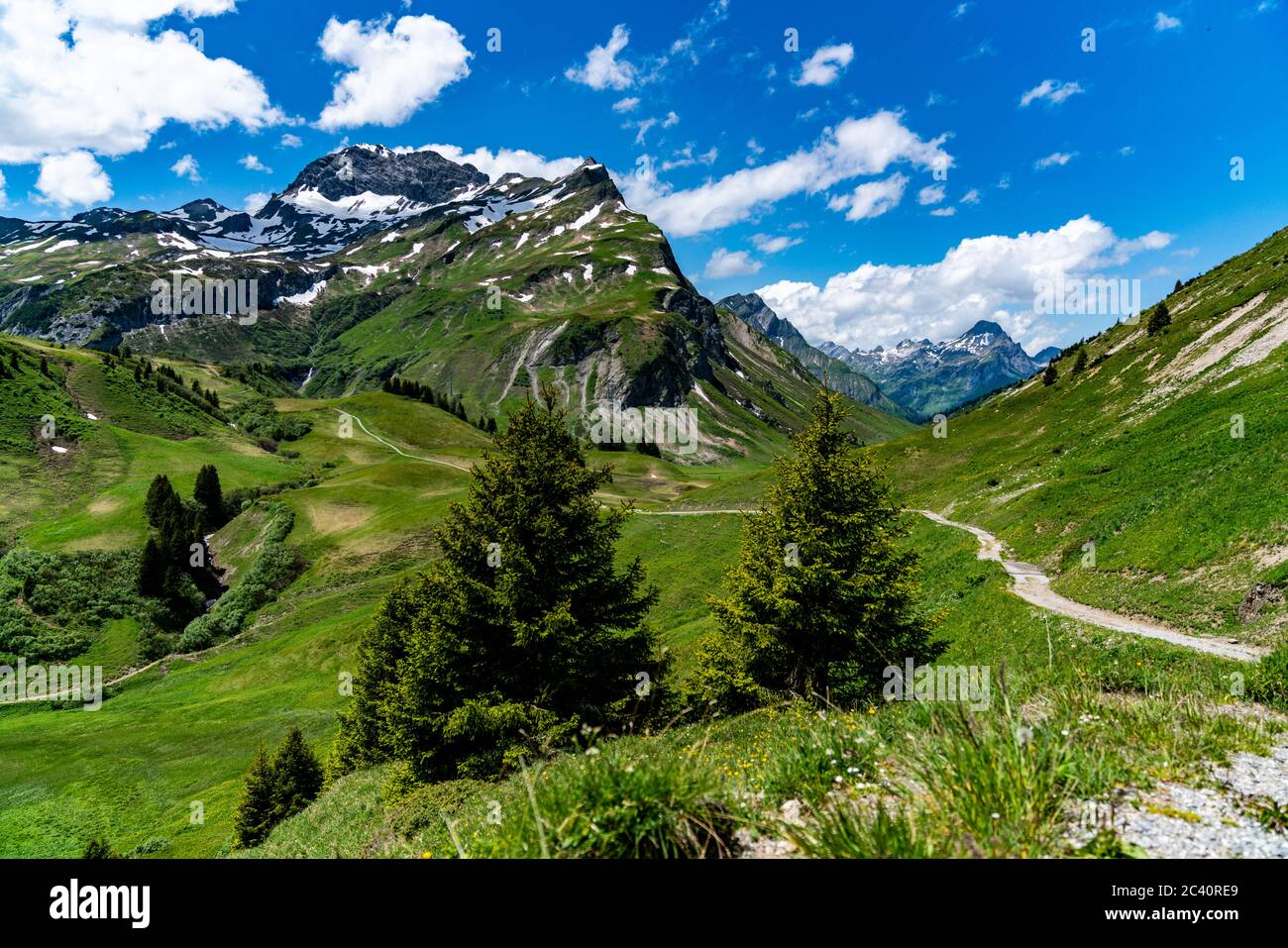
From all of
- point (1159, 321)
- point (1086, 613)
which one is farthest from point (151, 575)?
point (1159, 321)

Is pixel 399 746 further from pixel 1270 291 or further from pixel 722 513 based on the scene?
pixel 1270 291

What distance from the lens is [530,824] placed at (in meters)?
4.97

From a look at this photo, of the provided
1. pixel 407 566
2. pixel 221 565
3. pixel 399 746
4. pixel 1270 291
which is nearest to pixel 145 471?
pixel 221 565

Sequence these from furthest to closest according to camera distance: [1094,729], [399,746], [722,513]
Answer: [722,513], [399,746], [1094,729]

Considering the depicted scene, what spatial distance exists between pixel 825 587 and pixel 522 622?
34.2ft

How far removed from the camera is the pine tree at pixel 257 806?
2884 centimetres

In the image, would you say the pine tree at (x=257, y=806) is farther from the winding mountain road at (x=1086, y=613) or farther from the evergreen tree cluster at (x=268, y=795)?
the winding mountain road at (x=1086, y=613)

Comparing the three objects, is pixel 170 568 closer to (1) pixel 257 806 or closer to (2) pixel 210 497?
(2) pixel 210 497
